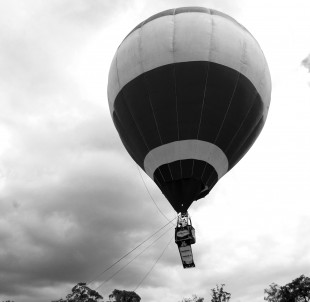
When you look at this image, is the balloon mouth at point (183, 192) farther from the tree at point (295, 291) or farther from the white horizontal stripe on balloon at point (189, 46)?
the tree at point (295, 291)

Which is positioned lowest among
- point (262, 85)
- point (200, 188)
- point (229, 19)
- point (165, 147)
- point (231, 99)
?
point (200, 188)

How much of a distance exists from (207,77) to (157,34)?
9.26 feet

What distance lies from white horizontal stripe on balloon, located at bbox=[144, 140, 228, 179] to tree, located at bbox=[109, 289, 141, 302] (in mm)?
55011

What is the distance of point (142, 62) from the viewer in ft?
55.1

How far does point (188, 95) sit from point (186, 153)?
7.72 feet

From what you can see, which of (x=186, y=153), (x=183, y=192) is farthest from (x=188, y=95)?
(x=183, y=192)

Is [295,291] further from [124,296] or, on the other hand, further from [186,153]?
[186,153]

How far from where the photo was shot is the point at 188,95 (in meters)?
16.1

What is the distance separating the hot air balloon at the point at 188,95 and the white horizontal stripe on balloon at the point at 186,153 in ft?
0.13

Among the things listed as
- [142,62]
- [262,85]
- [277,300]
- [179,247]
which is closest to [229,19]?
[262,85]

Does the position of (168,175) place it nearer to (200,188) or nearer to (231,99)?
(200,188)

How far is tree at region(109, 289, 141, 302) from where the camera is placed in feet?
218

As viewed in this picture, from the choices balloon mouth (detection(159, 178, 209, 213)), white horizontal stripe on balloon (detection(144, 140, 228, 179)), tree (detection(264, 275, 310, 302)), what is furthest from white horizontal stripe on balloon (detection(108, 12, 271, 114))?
tree (detection(264, 275, 310, 302))

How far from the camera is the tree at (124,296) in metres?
66.6
